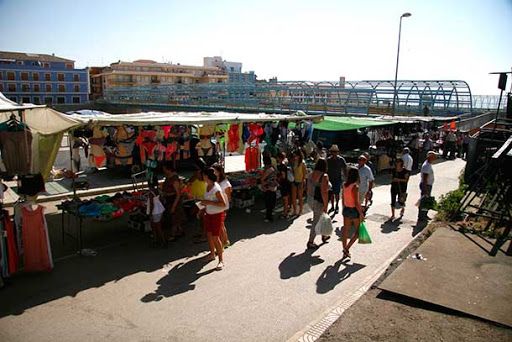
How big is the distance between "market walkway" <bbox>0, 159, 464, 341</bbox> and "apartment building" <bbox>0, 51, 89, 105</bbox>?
7365cm

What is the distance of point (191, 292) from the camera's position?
5.40 meters

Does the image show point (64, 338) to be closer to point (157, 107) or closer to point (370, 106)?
point (370, 106)

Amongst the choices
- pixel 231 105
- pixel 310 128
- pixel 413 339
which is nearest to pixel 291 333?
pixel 413 339

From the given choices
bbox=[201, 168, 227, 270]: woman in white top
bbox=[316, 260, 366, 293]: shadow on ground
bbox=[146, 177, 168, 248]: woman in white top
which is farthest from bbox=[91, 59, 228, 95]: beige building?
bbox=[316, 260, 366, 293]: shadow on ground

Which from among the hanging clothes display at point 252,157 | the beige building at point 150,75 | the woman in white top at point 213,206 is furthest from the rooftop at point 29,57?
the woman in white top at point 213,206

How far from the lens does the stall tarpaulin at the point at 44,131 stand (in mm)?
6312

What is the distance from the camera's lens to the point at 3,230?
5.48 metres

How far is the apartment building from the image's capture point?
6981 cm

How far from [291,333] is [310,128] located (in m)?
9.29

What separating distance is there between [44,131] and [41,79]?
78.4 meters

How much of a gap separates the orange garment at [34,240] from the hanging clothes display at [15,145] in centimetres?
93

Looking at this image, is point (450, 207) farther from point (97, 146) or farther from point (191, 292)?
point (97, 146)

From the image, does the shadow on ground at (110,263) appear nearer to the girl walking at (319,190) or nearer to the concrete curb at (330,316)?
the girl walking at (319,190)

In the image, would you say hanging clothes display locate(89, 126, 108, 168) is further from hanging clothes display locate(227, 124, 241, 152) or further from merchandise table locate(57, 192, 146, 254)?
hanging clothes display locate(227, 124, 241, 152)
